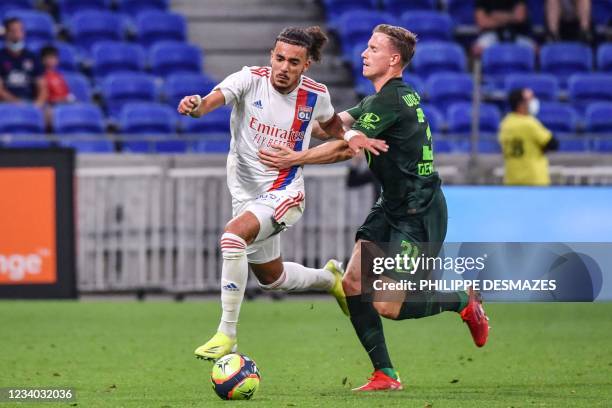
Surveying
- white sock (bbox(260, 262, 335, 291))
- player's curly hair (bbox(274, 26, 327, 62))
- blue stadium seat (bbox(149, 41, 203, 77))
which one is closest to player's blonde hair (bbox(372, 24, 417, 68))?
player's curly hair (bbox(274, 26, 327, 62))

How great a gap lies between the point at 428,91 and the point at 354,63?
1.25 meters

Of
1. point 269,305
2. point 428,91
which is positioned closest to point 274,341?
point 269,305

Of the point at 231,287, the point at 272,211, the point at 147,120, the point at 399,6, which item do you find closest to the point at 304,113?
the point at 272,211

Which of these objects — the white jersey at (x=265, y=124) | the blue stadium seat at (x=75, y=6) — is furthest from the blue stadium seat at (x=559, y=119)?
the white jersey at (x=265, y=124)

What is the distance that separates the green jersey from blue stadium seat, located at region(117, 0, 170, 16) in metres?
13.5

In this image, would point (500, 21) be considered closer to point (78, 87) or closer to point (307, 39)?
point (78, 87)

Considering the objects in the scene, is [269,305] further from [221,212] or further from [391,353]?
[391,353]

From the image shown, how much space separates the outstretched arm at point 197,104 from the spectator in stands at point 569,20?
46.7ft

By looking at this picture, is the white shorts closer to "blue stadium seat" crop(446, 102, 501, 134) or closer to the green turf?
the green turf

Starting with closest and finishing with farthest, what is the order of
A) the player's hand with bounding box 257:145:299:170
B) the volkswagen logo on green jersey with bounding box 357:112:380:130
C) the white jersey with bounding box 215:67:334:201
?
the volkswagen logo on green jersey with bounding box 357:112:380:130 → the player's hand with bounding box 257:145:299:170 → the white jersey with bounding box 215:67:334:201

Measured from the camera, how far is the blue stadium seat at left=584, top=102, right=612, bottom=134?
19828 millimetres

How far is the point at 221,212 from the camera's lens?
15781 mm

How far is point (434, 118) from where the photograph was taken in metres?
18.8

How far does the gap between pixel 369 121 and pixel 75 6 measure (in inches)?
534
